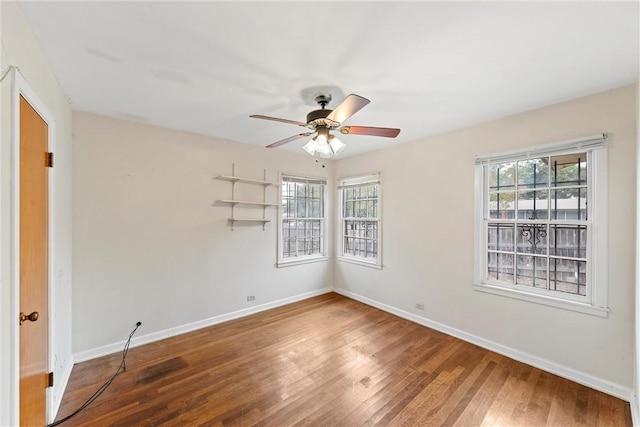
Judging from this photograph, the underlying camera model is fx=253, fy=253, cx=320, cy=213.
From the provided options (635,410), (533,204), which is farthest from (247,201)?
(635,410)

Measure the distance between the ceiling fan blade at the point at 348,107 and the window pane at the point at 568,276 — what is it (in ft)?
8.13

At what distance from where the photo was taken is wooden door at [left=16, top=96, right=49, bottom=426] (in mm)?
1349

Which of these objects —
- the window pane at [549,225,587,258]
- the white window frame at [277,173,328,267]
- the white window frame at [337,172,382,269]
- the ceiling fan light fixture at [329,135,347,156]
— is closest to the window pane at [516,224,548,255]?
the window pane at [549,225,587,258]

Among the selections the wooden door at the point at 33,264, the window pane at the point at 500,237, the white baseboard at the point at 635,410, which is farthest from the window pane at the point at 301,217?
the white baseboard at the point at 635,410

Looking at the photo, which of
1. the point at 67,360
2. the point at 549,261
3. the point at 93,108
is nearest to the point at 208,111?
the point at 93,108

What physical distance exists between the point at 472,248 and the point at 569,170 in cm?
116

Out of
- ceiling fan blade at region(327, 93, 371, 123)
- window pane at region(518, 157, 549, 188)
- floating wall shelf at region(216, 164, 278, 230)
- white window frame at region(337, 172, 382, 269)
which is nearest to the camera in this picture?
ceiling fan blade at region(327, 93, 371, 123)

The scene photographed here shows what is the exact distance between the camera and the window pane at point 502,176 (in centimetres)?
278

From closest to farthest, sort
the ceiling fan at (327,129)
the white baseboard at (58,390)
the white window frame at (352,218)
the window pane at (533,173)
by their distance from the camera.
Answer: the white baseboard at (58,390), the ceiling fan at (327,129), the window pane at (533,173), the white window frame at (352,218)

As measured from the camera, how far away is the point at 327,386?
2.20 meters

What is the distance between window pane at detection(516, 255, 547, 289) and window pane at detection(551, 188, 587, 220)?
473mm

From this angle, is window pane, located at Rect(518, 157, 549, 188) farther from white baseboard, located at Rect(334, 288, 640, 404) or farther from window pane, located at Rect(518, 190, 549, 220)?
white baseboard, located at Rect(334, 288, 640, 404)

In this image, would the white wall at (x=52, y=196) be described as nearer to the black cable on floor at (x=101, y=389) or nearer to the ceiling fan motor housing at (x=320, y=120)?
the black cable on floor at (x=101, y=389)

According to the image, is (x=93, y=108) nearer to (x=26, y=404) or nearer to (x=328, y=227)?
(x=26, y=404)
